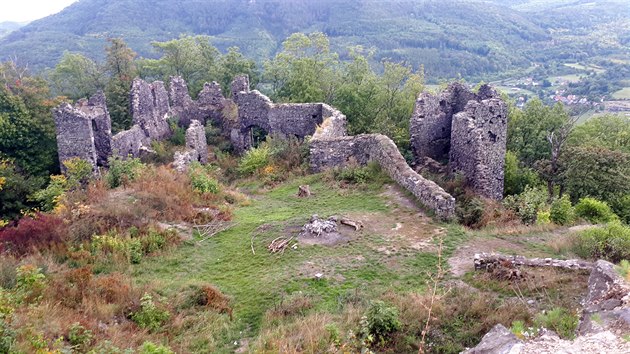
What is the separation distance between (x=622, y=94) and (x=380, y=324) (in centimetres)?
7187

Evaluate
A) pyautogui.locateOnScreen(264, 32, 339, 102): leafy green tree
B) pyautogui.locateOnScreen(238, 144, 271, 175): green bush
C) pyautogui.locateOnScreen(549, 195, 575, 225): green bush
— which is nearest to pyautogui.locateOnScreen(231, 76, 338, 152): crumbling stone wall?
pyautogui.locateOnScreen(238, 144, 271, 175): green bush

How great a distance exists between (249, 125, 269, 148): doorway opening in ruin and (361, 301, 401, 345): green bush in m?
17.1

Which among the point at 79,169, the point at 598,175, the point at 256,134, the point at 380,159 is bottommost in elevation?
the point at 598,175

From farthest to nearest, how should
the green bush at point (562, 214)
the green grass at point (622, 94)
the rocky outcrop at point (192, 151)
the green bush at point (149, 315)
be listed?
1. the green grass at point (622, 94)
2. the rocky outcrop at point (192, 151)
3. the green bush at point (562, 214)
4. the green bush at point (149, 315)

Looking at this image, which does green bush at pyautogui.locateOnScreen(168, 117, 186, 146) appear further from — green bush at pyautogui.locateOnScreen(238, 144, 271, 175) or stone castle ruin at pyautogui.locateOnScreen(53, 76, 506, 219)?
green bush at pyautogui.locateOnScreen(238, 144, 271, 175)

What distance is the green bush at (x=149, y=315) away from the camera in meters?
7.55

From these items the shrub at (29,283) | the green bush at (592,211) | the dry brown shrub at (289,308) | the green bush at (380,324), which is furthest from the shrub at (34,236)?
the green bush at (592,211)

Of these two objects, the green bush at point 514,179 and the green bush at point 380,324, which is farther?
the green bush at point 514,179

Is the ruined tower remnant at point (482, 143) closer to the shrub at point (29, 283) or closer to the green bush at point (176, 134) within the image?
the shrub at point (29, 283)

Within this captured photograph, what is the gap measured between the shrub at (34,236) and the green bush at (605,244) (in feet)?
34.5

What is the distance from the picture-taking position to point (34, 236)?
10336 mm

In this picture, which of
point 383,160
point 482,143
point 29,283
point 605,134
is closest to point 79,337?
point 29,283

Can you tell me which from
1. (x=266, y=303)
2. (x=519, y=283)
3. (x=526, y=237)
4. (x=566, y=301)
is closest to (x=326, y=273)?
(x=266, y=303)

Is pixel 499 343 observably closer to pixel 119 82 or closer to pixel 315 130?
pixel 315 130
